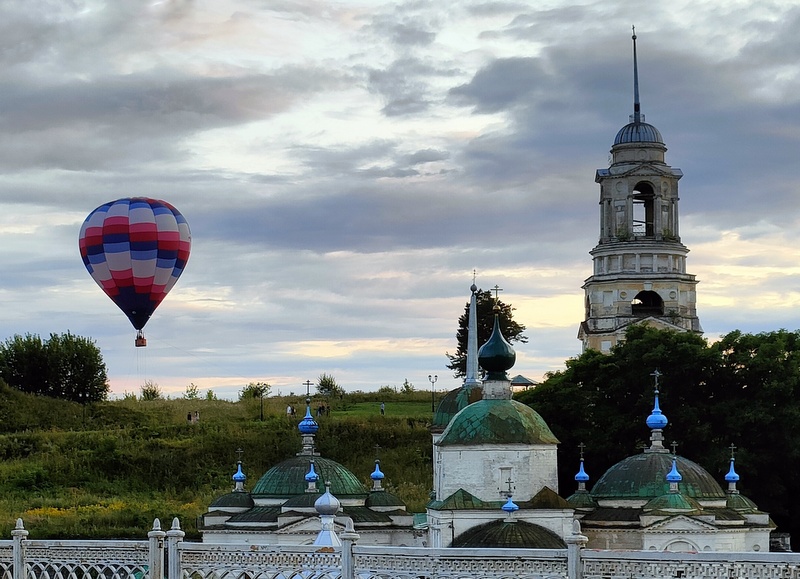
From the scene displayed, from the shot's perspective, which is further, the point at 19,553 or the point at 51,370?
the point at 51,370

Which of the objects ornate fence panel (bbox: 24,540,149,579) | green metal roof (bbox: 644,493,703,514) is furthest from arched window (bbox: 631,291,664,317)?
ornate fence panel (bbox: 24,540,149,579)

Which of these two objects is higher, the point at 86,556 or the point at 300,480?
the point at 300,480

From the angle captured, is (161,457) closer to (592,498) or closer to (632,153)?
(632,153)

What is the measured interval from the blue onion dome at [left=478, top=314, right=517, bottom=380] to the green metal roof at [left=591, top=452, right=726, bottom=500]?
3.22m

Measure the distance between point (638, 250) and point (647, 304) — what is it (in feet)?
7.18

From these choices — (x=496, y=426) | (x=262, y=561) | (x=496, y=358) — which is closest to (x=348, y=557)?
(x=262, y=561)

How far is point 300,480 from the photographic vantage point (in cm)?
3319

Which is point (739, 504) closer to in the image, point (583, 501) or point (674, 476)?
point (674, 476)

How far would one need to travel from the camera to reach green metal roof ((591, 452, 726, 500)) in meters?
29.9

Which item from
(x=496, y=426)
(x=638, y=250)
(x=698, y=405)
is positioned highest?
(x=638, y=250)

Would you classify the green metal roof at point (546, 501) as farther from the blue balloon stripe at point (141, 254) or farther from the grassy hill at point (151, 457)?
the grassy hill at point (151, 457)

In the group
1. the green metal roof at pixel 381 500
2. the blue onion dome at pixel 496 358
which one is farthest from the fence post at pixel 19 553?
the green metal roof at pixel 381 500

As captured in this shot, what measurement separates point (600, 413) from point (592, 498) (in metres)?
12.6

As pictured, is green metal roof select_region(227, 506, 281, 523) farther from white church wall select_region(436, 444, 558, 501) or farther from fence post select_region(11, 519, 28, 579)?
fence post select_region(11, 519, 28, 579)
